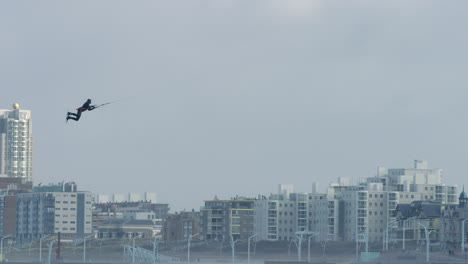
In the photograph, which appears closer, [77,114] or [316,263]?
[77,114]

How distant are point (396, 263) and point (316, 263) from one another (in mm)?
9812

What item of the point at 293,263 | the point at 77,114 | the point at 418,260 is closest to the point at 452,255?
the point at 418,260

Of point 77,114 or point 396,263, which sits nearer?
point 77,114

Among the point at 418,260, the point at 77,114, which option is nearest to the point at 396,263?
the point at 418,260

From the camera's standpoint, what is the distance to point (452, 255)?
199 m

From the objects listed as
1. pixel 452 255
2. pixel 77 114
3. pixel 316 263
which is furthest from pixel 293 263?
pixel 77 114

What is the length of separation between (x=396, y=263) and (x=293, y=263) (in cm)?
1197

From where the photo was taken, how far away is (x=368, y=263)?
19962 centimetres

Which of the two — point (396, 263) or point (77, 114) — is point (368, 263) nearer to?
point (396, 263)

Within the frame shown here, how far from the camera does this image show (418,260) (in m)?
198

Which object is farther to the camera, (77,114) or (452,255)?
(452,255)

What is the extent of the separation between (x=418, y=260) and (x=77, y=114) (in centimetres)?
10670

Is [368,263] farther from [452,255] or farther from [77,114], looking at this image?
[77,114]

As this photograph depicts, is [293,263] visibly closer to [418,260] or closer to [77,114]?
[418,260]
